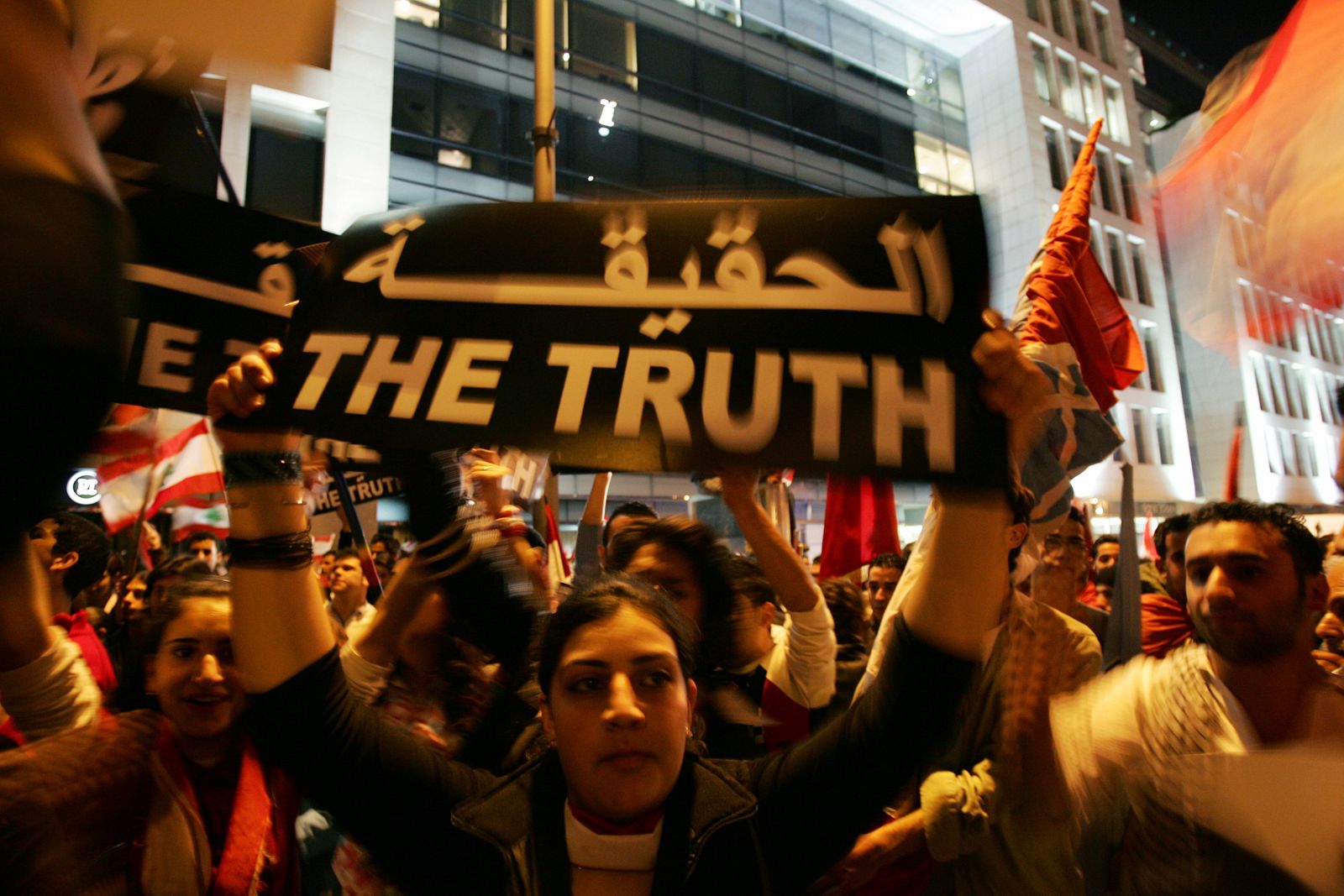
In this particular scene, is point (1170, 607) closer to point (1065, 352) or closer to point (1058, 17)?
point (1065, 352)

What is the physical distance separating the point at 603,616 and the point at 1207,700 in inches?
64.0

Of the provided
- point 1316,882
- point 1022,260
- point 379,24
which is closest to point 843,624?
point 1316,882

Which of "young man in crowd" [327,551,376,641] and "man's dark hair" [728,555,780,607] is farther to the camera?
"young man in crowd" [327,551,376,641]

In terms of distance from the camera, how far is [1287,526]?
91.6 inches

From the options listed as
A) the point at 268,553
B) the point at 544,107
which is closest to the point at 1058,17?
the point at 544,107

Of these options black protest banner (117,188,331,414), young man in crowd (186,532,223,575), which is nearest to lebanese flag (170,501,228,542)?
young man in crowd (186,532,223,575)

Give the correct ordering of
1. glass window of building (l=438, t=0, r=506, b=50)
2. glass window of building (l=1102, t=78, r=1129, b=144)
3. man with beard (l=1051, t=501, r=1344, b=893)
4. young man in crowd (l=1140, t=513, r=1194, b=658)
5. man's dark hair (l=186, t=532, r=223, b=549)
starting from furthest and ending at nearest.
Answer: glass window of building (l=1102, t=78, r=1129, b=144)
glass window of building (l=438, t=0, r=506, b=50)
man's dark hair (l=186, t=532, r=223, b=549)
young man in crowd (l=1140, t=513, r=1194, b=658)
man with beard (l=1051, t=501, r=1344, b=893)

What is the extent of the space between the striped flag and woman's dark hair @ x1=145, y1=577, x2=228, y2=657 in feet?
6.63

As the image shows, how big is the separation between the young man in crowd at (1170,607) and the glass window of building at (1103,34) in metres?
33.5

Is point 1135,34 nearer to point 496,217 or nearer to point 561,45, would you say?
point 561,45

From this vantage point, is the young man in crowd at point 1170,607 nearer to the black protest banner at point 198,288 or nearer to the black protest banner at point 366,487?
the black protest banner at point 198,288

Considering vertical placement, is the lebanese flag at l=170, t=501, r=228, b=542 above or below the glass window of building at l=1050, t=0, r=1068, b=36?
below

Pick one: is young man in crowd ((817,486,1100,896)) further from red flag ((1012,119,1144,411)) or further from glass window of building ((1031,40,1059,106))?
glass window of building ((1031,40,1059,106))

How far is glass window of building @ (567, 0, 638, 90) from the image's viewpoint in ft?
62.7
